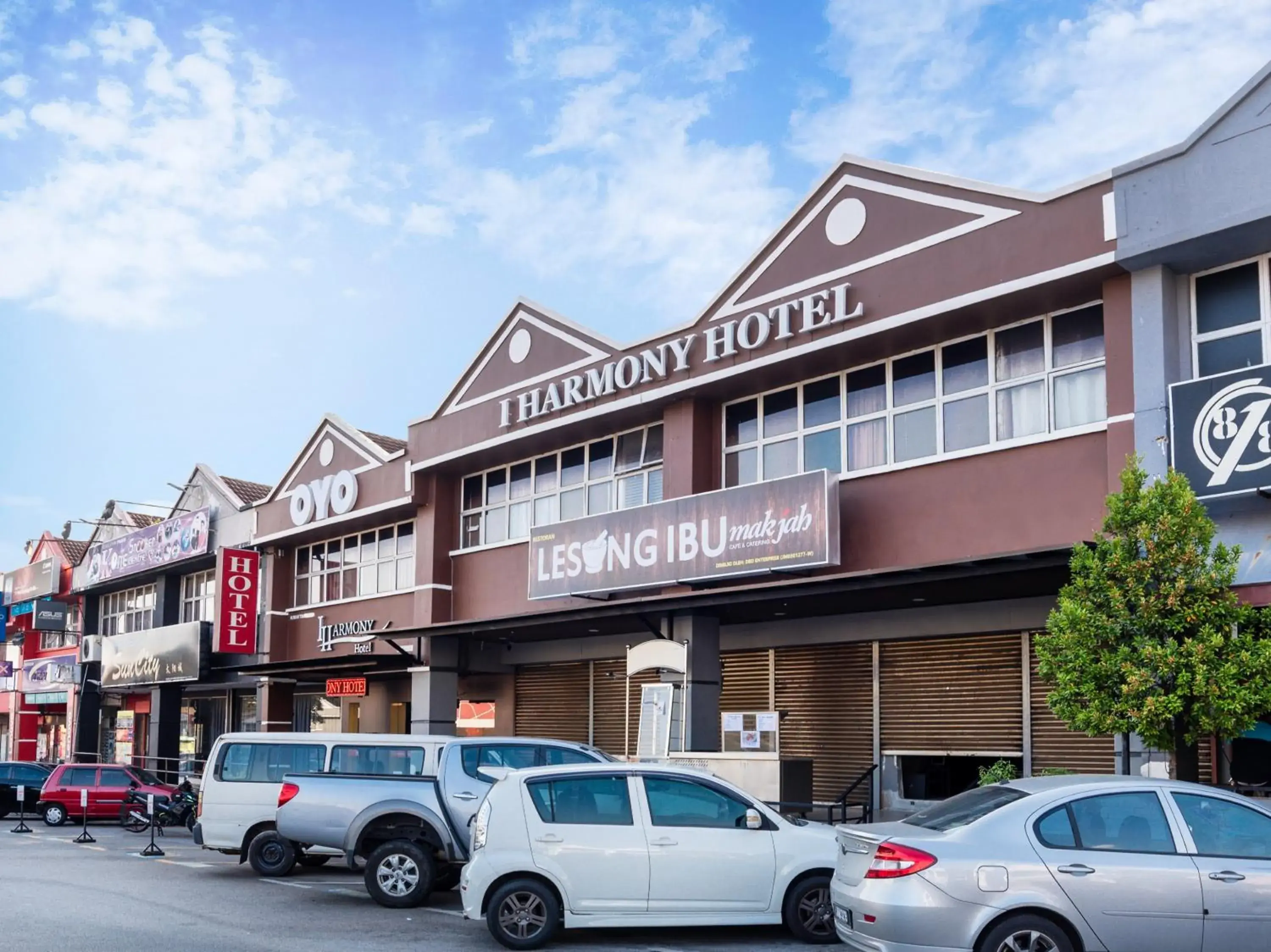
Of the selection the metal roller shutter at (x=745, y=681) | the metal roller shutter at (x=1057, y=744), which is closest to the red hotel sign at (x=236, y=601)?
the metal roller shutter at (x=745, y=681)

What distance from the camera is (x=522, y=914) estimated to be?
37.0 ft

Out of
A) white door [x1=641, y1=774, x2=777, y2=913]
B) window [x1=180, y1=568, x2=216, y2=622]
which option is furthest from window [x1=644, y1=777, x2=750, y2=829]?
window [x1=180, y1=568, x2=216, y2=622]

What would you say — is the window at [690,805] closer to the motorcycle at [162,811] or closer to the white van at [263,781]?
the white van at [263,781]

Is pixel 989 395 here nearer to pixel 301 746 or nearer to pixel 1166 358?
pixel 1166 358

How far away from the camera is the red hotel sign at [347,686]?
29.8 m

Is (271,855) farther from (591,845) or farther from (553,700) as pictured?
(553,700)

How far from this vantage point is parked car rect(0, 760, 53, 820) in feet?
96.1

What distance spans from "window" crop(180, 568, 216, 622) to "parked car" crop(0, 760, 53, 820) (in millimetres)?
A: 6854

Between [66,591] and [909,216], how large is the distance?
113 ft

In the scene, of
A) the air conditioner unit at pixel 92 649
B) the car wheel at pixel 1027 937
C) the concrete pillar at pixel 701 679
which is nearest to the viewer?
the car wheel at pixel 1027 937

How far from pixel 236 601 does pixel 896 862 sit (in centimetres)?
2641

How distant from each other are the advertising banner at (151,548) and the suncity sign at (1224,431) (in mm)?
26535

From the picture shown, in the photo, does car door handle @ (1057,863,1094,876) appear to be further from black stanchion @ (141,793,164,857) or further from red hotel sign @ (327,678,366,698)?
red hotel sign @ (327,678,366,698)

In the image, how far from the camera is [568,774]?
38.0ft
